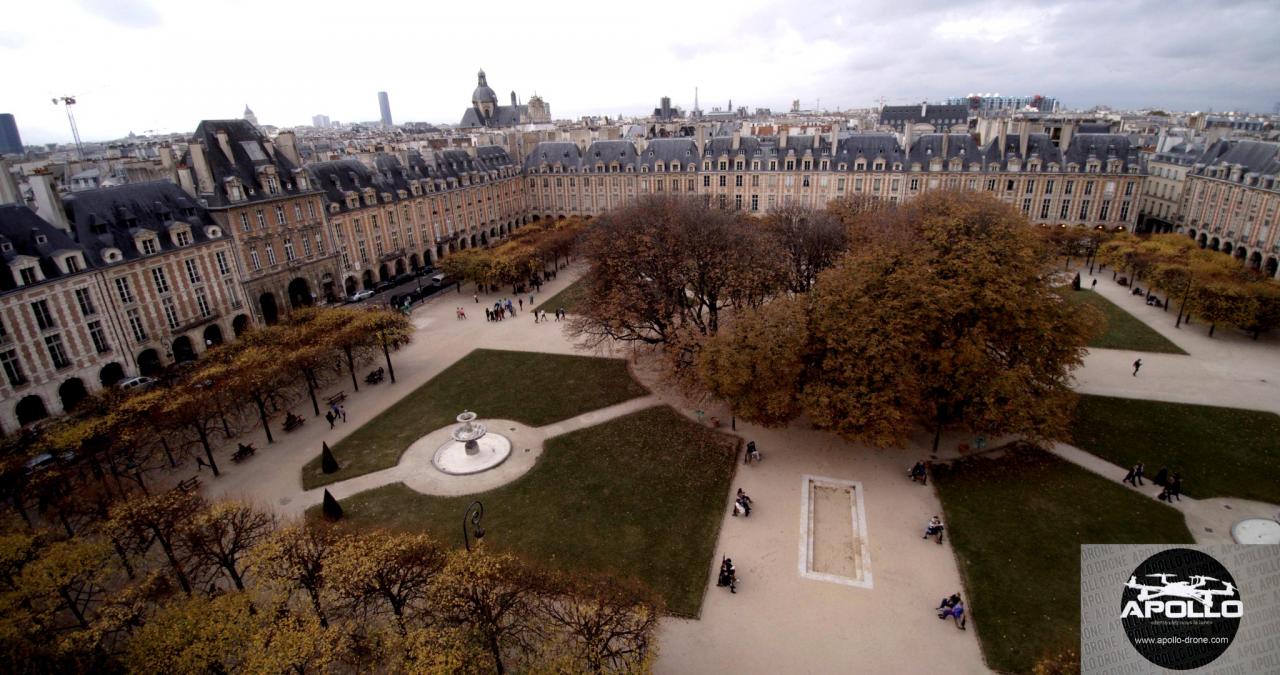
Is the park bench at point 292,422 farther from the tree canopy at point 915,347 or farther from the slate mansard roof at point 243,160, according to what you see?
the tree canopy at point 915,347

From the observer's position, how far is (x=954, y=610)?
22266mm

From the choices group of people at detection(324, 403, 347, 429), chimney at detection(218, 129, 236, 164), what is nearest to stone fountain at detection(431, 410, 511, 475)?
group of people at detection(324, 403, 347, 429)

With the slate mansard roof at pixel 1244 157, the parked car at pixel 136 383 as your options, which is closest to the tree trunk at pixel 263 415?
the parked car at pixel 136 383

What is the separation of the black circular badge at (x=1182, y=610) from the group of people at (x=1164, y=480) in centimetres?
2157

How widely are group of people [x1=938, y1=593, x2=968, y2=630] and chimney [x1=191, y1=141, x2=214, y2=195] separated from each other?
2330 inches

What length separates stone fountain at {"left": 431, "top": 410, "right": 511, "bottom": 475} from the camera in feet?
109

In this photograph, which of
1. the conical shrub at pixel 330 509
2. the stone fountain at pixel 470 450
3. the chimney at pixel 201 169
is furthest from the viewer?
the chimney at pixel 201 169

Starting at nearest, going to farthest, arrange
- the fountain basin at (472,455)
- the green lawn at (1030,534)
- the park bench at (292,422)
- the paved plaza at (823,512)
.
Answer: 1. the paved plaza at (823,512)
2. the green lawn at (1030,534)
3. the fountain basin at (472,455)
4. the park bench at (292,422)

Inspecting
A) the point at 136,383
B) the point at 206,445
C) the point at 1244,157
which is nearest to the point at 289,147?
the point at 136,383

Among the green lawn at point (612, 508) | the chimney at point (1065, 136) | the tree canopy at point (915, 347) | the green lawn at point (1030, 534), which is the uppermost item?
the chimney at point (1065, 136)

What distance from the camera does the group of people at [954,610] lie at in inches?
871

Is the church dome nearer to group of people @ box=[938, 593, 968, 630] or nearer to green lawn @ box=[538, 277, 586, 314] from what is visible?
green lawn @ box=[538, 277, 586, 314]

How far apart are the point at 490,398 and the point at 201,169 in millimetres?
33196

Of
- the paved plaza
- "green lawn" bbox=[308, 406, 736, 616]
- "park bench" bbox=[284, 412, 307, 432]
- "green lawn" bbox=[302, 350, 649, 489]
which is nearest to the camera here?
the paved plaza
